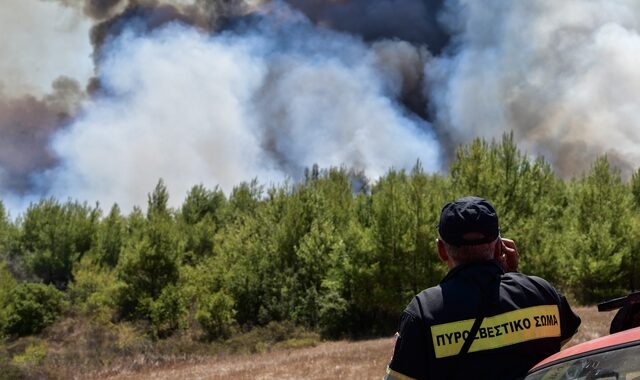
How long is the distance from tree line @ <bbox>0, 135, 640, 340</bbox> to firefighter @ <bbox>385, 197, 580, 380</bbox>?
31.2 metres

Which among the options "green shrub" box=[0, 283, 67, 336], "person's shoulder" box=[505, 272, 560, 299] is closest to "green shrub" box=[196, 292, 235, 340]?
"green shrub" box=[0, 283, 67, 336]

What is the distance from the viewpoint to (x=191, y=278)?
41.4 meters

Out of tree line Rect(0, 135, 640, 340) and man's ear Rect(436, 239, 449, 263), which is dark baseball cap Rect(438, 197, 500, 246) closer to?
man's ear Rect(436, 239, 449, 263)

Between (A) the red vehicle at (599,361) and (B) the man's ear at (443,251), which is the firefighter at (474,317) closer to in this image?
(B) the man's ear at (443,251)

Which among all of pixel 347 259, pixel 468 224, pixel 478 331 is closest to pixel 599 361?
pixel 478 331

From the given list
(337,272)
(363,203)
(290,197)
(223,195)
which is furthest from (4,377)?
(223,195)

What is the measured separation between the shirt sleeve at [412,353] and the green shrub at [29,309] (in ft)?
154

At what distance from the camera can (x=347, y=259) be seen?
36344mm

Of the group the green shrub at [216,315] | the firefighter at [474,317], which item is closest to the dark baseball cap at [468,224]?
the firefighter at [474,317]

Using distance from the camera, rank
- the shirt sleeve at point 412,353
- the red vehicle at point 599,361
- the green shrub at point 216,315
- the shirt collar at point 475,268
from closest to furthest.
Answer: the red vehicle at point 599,361 < the shirt sleeve at point 412,353 < the shirt collar at point 475,268 < the green shrub at point 216,315

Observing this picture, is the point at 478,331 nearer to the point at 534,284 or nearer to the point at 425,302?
the point at 425,302

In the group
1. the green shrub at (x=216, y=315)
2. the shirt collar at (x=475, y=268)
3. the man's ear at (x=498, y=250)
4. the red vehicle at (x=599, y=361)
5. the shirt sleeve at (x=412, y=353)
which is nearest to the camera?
the red vehicle at (x=599, y=361)

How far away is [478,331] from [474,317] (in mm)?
57

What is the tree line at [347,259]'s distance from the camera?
34.0 metres
